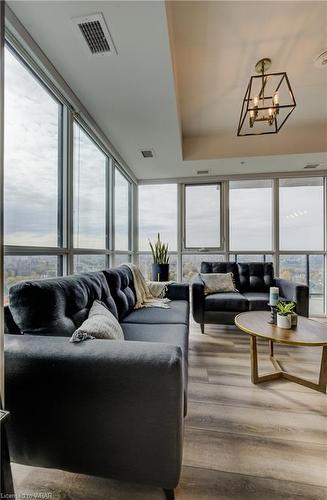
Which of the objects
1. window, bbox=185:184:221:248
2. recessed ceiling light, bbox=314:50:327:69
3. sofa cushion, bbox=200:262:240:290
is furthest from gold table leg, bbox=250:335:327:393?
window, bbox=185:184:221:248

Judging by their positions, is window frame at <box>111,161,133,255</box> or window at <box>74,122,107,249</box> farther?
window frame at <box>111,161,133,255</box>

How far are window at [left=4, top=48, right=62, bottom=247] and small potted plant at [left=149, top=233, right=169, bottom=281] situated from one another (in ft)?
6.80

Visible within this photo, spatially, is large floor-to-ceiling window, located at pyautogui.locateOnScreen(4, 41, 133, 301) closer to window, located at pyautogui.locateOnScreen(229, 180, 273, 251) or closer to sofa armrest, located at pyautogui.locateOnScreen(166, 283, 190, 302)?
sofa armrest, located at pyautogui.locateOnScreen(166, 283, 190, 302)

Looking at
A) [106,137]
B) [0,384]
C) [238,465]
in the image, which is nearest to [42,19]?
[106,137]

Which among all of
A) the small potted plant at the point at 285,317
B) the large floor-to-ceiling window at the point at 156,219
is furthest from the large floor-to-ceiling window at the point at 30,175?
the large floor-to-ceiling window at the point at 156,219

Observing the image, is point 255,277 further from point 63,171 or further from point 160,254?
point 63,171

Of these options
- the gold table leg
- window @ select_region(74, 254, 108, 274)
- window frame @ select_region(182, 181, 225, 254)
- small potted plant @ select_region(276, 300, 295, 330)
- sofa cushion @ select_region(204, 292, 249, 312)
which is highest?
window frame @ select_region(182, 181, 225, 254)

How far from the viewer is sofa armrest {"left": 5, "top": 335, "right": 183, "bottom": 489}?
0.95m

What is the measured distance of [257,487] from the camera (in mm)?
1125

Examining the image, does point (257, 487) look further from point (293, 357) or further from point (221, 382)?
point (293, 357)

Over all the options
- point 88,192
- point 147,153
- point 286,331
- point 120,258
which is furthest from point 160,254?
point 286,331

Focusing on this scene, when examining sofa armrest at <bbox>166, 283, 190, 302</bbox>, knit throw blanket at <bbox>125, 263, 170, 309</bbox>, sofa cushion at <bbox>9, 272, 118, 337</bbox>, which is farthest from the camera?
sofa armrest at <bbox>166, 283, 190, 302</bbox>

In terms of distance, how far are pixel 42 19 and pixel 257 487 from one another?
277 centimetres

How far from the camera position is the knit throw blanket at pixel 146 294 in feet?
8.79
